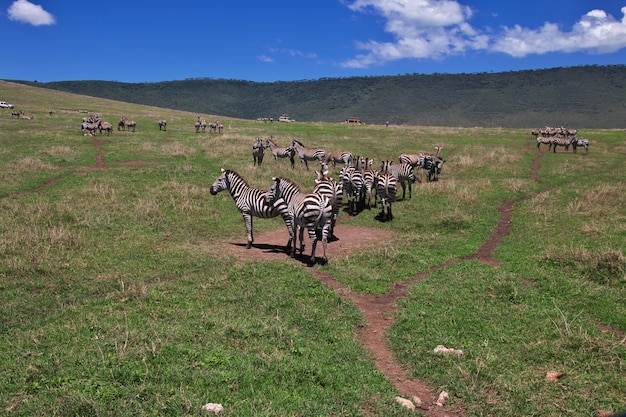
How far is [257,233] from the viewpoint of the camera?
1612 centimetres

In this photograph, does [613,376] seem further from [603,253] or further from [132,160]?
[132,160]

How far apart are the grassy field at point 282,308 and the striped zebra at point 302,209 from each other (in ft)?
3.05

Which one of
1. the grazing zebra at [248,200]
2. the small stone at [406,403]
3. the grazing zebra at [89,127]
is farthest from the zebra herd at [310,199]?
the grazing zebra at [89,127]

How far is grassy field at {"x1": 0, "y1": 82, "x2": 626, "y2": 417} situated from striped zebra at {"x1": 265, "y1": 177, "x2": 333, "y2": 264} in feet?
3.05

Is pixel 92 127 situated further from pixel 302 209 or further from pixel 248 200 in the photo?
pixel 302 209

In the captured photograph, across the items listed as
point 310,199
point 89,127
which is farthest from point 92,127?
point 310,199

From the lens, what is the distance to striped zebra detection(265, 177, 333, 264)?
1230 cm

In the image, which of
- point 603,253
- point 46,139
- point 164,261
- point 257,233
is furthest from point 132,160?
point 603,253

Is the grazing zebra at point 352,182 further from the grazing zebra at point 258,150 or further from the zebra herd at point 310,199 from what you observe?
the grazing zebra at point 258,150

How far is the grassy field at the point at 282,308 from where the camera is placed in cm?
625

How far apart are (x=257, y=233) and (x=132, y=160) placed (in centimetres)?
1636

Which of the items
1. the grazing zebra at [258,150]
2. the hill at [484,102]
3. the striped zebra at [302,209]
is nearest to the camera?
the striped zebra at [302,209]

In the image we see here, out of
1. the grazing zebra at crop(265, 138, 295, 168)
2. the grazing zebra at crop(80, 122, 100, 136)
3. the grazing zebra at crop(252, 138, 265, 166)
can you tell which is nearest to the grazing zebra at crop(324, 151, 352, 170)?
the grazing zebra at crop(265, 138, 295, 168)

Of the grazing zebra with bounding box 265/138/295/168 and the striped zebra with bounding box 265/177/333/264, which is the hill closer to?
the grazing zebra with bounding box 265/138/295/168
